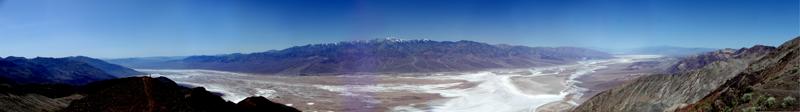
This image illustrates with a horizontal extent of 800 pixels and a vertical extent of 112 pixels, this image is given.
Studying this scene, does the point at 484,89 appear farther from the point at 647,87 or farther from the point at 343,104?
the point at 647,87

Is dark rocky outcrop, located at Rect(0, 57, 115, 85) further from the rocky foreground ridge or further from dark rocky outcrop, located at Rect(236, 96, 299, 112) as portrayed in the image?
dark rocky outcrop, located at Rect(236, 96, 299, 112)

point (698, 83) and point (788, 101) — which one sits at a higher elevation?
point (788, 101)

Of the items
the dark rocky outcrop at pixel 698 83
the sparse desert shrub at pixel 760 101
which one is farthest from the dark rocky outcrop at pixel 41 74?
the sparse desert shrub at pixel 760 101

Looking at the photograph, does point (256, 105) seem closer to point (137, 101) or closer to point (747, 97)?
point (137, 101)

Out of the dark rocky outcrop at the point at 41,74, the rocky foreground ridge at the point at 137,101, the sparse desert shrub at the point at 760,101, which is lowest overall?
the dark rocky outcrop at the point at 41,74

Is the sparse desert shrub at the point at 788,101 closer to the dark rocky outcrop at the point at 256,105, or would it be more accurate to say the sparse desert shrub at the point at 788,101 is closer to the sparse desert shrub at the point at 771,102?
the sparse desert shrub at the point at 771,102

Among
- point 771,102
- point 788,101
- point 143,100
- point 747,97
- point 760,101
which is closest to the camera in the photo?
point 788,101

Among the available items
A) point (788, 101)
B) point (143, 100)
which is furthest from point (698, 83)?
point (143, 100)

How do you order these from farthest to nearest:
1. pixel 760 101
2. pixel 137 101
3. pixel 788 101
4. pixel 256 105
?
pixel 256 105, pixel 137 101, pixel 760 101, pixel 788 101

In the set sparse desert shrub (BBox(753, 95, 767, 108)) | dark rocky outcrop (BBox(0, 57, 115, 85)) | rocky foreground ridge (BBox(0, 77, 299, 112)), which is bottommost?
dark rocky outcrop (BBox(0, 57, 115, 85))

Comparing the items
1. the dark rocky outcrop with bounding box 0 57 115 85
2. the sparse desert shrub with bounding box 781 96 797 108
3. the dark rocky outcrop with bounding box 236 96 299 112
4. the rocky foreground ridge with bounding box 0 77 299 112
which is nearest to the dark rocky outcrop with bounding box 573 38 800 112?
the sparse desert shrub with bounding box 781 96 797 108

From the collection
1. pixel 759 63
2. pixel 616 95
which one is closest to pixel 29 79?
pixel 616 95

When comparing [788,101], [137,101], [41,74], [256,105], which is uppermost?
[788,101]
